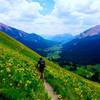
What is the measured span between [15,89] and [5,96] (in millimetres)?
2002

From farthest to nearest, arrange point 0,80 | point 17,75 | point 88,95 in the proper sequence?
1. point 88,95
2. point 17,75
3. point 0,80

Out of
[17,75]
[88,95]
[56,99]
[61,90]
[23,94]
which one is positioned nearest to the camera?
[23,94]

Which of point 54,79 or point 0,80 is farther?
point 54,79

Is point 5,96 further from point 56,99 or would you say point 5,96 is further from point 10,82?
point 56,99

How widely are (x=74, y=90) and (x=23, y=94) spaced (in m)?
11.2

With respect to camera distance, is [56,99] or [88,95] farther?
[88,95]

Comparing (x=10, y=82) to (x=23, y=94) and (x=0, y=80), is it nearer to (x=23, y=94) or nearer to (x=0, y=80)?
(x=0, y=80)

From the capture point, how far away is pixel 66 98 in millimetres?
24016

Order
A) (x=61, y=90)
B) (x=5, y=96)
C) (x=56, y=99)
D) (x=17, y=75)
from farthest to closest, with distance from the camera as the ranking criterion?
(x=61, y=90) < (x=56, y=99) < (x=17, y=75) < (x=5, y=96)

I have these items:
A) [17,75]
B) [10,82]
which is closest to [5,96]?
[10,82]

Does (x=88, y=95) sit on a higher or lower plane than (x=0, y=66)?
lower

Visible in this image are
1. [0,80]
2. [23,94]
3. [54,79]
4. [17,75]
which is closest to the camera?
[23,94]

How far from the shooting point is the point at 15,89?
56.4 ft

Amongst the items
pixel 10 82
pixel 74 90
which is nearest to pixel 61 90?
pixel 74 90
